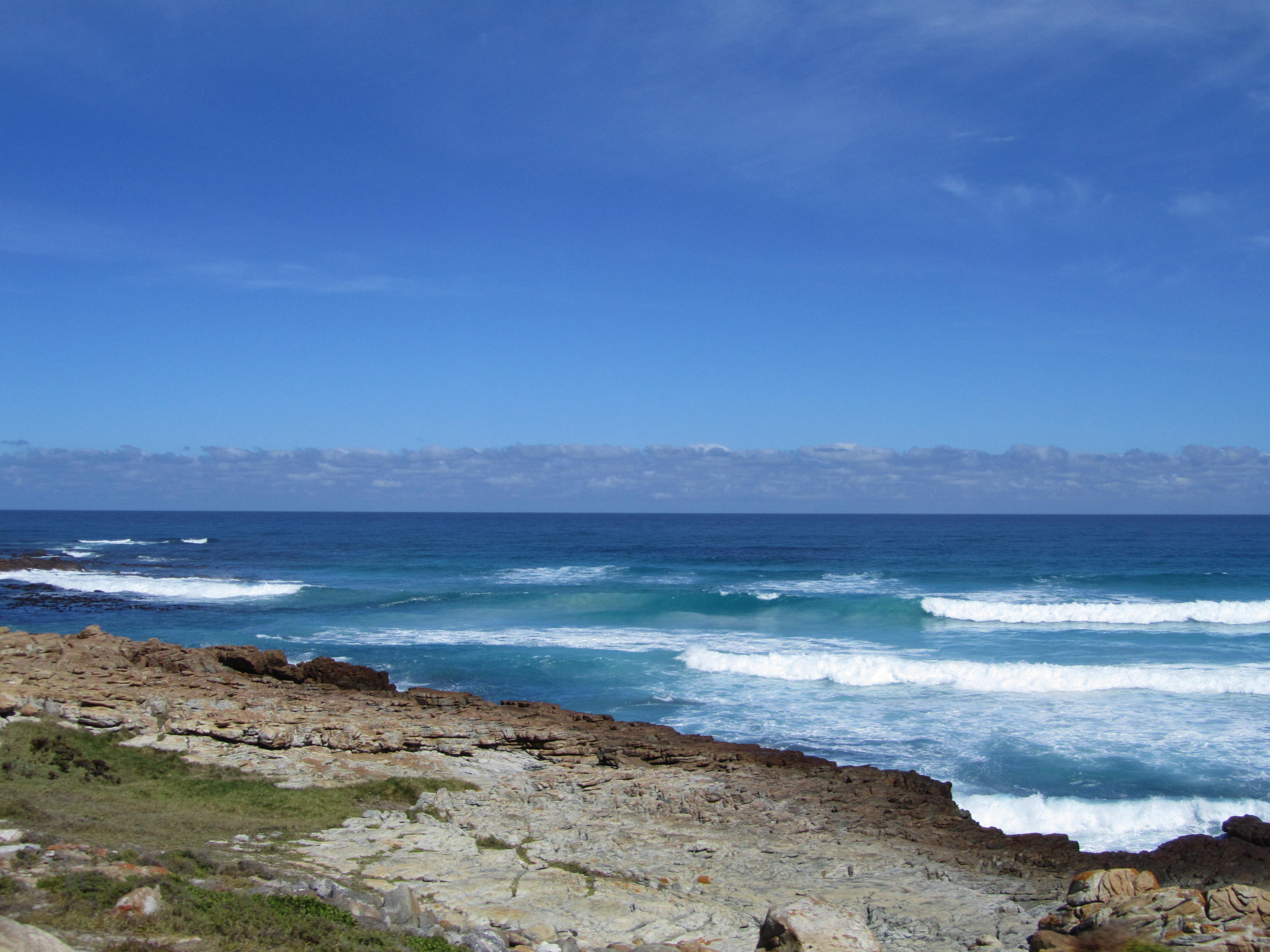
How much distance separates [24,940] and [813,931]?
18.9 ft

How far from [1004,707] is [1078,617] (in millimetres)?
18391

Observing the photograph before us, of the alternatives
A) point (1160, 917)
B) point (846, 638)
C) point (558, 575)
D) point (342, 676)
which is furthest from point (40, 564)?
point (1160, 917)

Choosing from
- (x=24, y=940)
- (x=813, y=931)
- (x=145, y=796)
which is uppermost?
(x=24, y=940)

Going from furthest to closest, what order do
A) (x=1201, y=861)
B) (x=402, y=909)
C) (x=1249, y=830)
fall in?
(x=1249, y=830), (x=1201, y=861), (x=402, y=909)

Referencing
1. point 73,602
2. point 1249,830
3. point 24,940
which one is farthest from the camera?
point 73,602

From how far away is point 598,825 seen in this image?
1196 centimetres

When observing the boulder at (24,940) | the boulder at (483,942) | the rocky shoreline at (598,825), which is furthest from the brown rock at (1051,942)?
the boulder at (24,940)

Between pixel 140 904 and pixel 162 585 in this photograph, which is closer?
pixel 140 904

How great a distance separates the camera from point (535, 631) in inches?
1228

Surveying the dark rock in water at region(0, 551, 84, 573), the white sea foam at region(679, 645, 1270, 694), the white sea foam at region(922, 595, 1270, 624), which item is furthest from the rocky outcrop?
the dark rock in water at region(0, 551, 84, 573)

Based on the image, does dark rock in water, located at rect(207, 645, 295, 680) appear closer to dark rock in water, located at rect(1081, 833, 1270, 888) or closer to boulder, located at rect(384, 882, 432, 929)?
boulder, located at rect(384, 882, 432, 929)

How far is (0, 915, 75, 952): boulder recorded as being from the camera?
484 centimetres

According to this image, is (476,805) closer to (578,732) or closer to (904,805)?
(578,732)

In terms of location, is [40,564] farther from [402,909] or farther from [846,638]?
[402,909]
